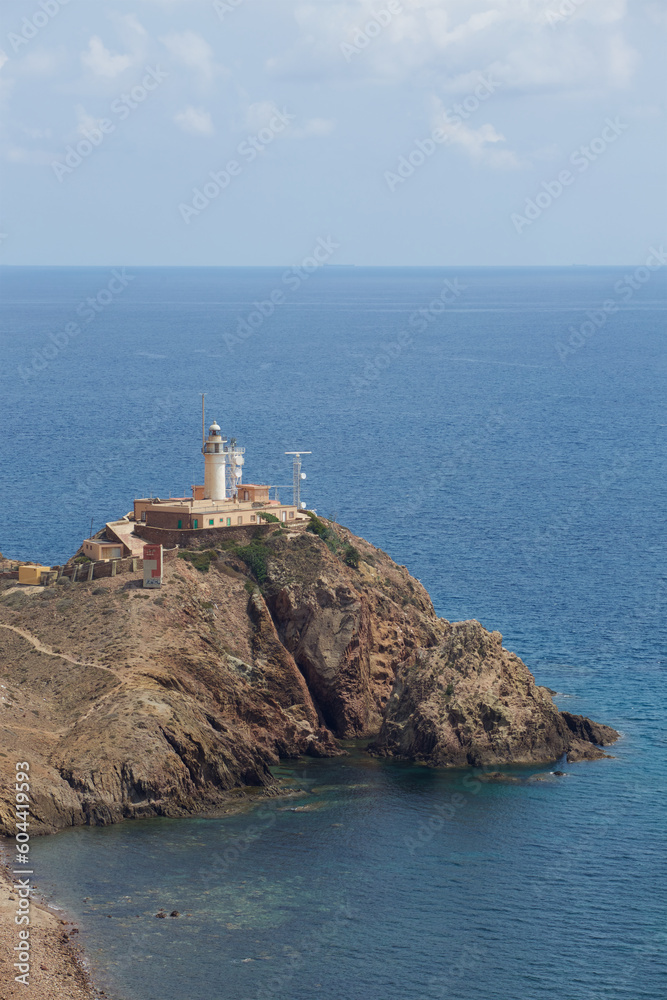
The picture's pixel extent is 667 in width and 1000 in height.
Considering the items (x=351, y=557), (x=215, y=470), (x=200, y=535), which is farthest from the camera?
(x=215, y=470)

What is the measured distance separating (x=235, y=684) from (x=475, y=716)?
1444 centimetres

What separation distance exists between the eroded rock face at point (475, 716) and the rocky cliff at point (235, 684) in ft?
0.28

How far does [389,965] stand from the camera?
5891 centimetres

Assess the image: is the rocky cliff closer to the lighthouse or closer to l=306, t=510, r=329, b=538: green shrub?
l=306, t=510, r=329, b=538: green shrub

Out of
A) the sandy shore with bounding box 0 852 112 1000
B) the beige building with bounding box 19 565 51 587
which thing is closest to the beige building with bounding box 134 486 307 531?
the beige building with bounding box 19 565 51 587

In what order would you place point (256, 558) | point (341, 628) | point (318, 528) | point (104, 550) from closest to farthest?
point (341, 628)
point (256, 558)
point (104, 550)
point (318, 528)

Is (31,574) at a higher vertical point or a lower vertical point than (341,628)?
higher

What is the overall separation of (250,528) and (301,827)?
2843 cm

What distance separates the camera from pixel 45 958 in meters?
57.4

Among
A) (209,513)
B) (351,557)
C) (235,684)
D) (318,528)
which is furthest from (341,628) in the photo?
(209,513)

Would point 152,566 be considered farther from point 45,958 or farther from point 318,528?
point 45,958

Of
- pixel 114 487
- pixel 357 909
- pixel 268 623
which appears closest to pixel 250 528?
pixel 268 623

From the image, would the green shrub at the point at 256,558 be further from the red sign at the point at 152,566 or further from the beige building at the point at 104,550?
the beige building at the point at 104,550

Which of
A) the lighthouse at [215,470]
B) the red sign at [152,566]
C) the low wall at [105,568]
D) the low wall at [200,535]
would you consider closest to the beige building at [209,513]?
the low wall at [200,535]
